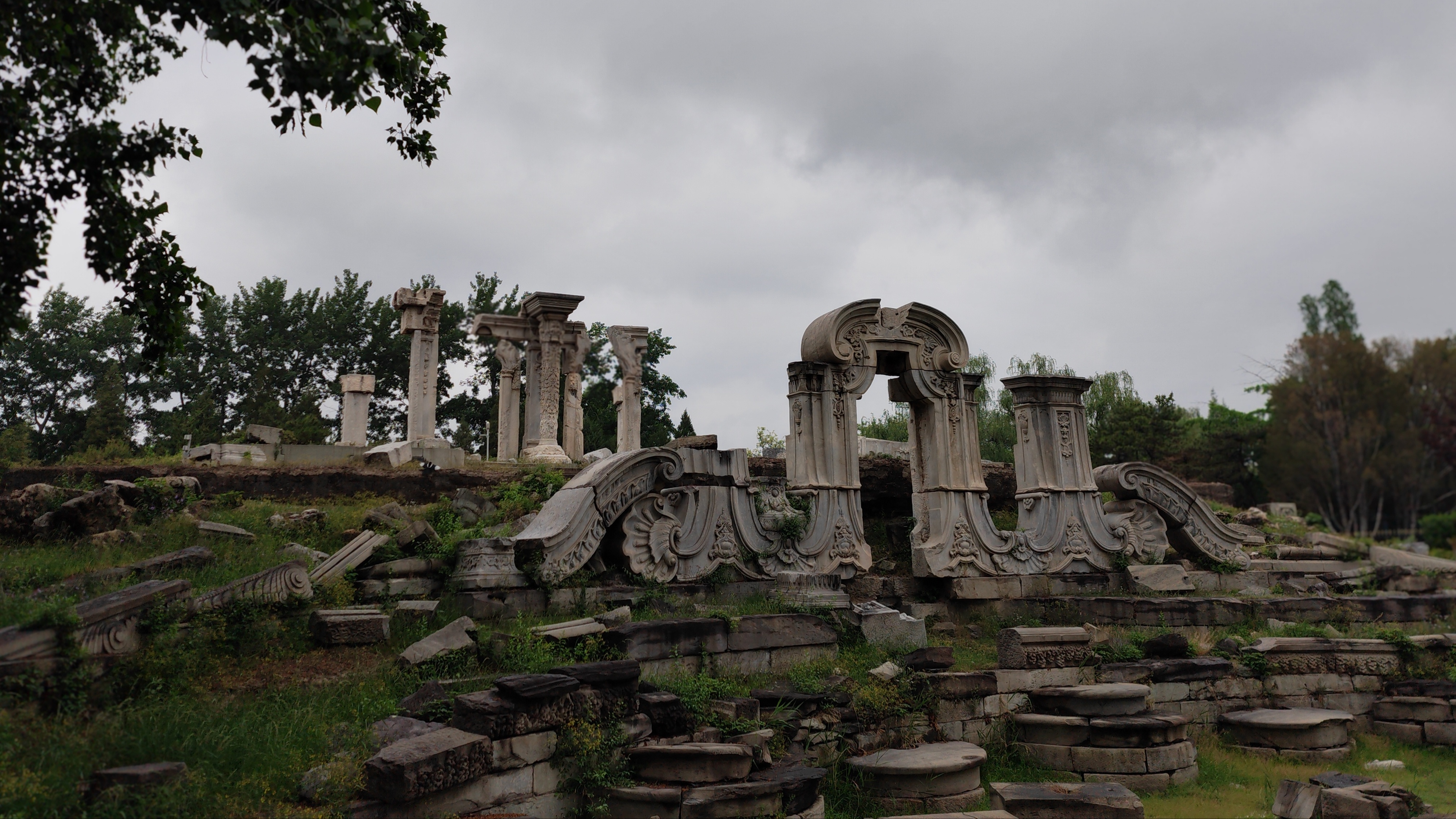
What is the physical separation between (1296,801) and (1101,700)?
61.1 inches

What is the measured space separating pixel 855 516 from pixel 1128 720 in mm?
3839

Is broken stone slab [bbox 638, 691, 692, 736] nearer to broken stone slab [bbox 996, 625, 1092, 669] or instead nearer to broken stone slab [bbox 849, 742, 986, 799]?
broken stone slab [bbox 849, 742, 986, 799]

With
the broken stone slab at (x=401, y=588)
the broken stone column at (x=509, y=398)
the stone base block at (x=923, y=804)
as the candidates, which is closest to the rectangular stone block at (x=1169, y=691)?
the stone base block at (x=923, y=804)

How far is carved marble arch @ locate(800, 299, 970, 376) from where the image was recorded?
10.6 meters

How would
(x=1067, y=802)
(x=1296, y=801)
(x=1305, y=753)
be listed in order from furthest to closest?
(x=1305, y=753), (x=1296, y=801), (x=1067, y=802)

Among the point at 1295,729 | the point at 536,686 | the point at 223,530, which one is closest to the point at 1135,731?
the point at 1295,729

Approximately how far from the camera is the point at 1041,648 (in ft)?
27.7

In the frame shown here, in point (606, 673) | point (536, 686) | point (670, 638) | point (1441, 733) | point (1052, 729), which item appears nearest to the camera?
point (536, 686)

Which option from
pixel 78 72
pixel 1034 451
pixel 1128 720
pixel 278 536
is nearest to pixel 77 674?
pixel 78 72

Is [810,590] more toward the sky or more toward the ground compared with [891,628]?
more toward the sky

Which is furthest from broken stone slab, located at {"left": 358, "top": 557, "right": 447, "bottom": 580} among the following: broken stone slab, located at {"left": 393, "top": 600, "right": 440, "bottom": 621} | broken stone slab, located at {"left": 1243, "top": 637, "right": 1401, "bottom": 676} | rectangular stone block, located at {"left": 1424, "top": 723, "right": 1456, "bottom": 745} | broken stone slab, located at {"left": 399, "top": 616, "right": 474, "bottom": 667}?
rectangular stone block, located at {"left": 1424, "top": 723, "right": 1456, "bottom": 745}

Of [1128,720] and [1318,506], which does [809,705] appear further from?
[1318,506]

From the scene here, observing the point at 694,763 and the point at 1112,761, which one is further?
the point at 1112,761

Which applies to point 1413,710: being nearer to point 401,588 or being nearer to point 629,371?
point 401,588
